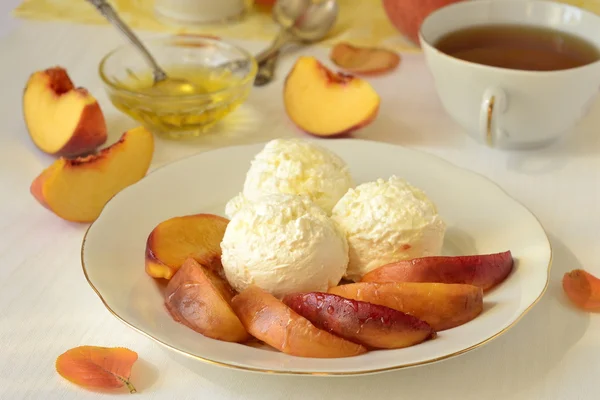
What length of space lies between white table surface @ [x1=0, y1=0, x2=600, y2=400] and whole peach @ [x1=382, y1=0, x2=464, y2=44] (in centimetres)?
7

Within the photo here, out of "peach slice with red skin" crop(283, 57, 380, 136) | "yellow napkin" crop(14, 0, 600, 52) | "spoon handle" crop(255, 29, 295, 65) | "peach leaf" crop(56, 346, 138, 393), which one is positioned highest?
"peach leaf" crop(56, 346, 138, 393)

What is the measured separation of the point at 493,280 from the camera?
2.93 ft

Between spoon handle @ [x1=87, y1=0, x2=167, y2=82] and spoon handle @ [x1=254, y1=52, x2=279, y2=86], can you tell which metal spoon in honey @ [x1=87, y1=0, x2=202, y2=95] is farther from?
spoon handle @ [x1=254, y1=52, x2=279, y2=86]

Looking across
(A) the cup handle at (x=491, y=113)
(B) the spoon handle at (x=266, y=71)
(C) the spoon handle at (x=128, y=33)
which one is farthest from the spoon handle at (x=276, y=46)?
(A) the cup handle at (x=491, y=113)

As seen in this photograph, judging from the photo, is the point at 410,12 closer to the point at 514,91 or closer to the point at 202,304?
the point at 514,91

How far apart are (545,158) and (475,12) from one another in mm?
303

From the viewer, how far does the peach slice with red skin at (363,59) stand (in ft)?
5.23

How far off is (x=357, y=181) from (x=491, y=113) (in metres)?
0.26

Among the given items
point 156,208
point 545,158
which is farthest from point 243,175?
point 545,158

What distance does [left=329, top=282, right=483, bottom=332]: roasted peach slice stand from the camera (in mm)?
818

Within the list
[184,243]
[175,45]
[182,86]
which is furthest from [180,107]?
[184,243]

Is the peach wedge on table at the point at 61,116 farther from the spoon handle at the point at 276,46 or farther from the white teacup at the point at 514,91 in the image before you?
the white teacup at the point at 514,91

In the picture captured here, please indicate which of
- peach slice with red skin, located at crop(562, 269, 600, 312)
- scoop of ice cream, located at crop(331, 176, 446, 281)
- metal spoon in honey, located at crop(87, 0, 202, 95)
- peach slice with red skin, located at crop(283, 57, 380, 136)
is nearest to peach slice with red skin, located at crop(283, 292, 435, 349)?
scoop of ice cream, located at crop(331, 176, 446, 281)

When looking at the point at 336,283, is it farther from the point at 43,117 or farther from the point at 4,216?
the point at 43,117
